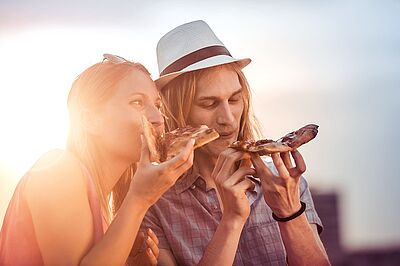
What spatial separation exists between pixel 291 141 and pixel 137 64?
37.0 inches

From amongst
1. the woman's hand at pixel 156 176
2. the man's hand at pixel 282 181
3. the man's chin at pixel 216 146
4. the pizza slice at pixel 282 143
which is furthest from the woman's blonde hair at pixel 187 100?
the woman's hand at pixel 156 176

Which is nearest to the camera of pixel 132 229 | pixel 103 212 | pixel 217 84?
pixel 132 229

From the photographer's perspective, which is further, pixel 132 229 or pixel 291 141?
pixel 291 141

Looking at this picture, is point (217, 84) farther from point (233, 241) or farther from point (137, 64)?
point (233, 241)

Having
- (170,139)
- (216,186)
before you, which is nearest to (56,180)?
(170,139)

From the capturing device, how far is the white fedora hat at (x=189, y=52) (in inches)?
214

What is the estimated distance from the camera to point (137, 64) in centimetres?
482

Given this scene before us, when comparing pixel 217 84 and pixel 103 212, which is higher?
pixel 217 84

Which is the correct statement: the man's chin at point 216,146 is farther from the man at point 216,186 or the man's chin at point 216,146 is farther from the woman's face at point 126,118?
the woman's face at point 126,118

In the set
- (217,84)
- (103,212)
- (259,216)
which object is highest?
(217,84)

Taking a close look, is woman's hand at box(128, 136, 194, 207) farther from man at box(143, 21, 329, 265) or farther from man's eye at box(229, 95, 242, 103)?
man's eye at box(229, 95, 242, 103)

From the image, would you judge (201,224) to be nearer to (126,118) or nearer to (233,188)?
(233,188)

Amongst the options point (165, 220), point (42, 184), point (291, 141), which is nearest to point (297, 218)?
point (291, 141)

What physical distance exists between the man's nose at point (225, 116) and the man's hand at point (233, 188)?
395 millimetres
